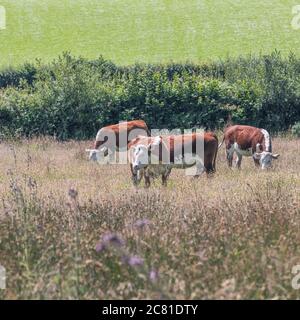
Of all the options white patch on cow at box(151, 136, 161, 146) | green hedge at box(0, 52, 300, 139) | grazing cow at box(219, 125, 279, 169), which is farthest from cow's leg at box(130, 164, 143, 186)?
green hedge at box(0, 52, 300, 139)

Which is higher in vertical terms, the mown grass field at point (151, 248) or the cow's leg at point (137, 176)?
the mown grass field at point (151, 248)

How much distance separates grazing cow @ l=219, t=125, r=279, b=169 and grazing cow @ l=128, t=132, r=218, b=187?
9.46 ft

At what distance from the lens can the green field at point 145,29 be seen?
45344 mm

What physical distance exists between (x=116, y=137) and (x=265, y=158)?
4.62 m

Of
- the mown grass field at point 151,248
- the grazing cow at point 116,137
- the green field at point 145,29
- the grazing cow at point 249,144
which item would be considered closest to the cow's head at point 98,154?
the grazing cow at point 116,137

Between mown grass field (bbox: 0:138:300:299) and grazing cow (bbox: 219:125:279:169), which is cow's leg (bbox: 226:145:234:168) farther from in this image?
mown grass field (bbox: 0:138:300:299)

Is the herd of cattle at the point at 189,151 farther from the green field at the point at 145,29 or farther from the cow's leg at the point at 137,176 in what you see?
the green field at the point at 145,29

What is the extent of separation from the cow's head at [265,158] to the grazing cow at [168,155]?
265cm

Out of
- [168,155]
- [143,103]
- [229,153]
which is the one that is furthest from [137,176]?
[143,103]

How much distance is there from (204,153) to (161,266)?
9956 mm

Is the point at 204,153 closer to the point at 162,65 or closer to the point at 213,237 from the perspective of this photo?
the point at 213,237

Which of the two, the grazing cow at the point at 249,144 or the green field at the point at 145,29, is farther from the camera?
the green field at the point at 145,29

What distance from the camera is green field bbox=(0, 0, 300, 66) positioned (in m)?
45.3
